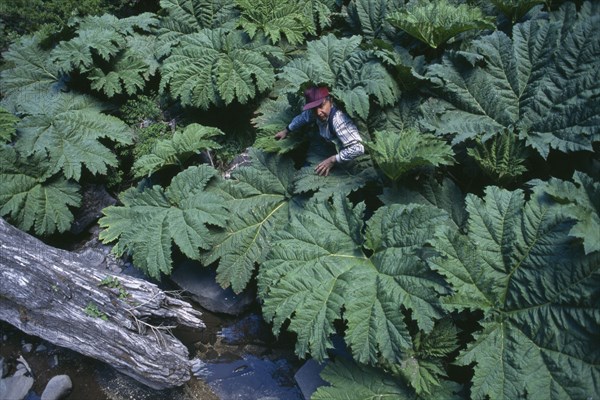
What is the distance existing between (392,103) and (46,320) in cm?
364

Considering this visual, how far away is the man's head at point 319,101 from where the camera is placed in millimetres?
4418

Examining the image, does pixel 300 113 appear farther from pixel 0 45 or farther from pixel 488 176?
pixel 0 45

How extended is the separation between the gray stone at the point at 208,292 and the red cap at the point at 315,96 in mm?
1825

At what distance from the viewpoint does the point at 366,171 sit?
4547 millimetres

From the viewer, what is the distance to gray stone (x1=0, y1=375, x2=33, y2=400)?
4.49m

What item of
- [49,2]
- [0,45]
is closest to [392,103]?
[49,2]

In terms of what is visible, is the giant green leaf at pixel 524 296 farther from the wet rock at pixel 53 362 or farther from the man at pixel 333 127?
the wet rock at pixel 53 362

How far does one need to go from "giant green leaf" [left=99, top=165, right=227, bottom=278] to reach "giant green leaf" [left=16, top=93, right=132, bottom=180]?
0.68 meters

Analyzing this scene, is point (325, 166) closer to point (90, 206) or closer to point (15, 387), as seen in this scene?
point (90, 206)

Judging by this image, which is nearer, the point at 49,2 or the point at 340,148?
the point at 340,148

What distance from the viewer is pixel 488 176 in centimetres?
437

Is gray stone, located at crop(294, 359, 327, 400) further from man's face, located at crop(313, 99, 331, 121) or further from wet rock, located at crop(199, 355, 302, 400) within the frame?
man's face, located at crop(313, 99, 331, 121)

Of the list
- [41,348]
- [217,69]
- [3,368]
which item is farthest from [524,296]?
[3,368]

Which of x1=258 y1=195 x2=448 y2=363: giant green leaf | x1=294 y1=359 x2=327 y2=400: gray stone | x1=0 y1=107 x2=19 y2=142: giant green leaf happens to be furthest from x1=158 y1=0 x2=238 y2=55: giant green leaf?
x1=294 y1=359 x2=327 y2=400: gray stone
